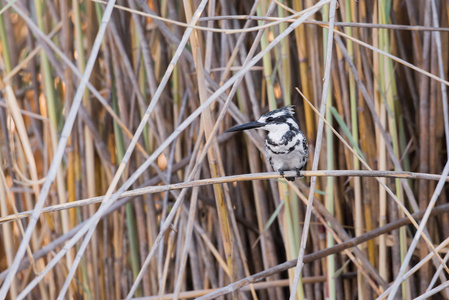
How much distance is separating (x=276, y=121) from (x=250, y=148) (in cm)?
18

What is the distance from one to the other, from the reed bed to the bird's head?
0.18 ft

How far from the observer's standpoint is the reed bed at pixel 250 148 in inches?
58.1

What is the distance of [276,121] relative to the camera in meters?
1.54

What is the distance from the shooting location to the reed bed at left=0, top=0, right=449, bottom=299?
A: 1475mm

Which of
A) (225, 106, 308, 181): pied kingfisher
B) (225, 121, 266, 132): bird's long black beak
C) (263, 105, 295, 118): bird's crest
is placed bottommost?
(225, 106, 308, 181): pied kingfisher

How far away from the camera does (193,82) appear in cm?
172

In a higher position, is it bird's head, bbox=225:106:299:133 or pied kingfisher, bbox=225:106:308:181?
bird's head, bbox=225:106:299:133

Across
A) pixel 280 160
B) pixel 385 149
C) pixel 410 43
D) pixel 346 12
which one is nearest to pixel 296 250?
pixel 280 160

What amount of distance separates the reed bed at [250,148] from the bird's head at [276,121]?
5cm

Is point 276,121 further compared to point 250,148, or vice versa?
point 250,148

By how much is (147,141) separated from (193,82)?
0.25 m

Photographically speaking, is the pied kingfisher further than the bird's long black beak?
Yes

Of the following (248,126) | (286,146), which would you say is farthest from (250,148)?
(248,126)

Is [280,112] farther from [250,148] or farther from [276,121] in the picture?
[250,148]
